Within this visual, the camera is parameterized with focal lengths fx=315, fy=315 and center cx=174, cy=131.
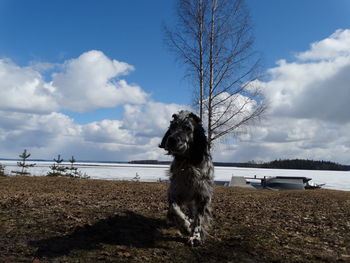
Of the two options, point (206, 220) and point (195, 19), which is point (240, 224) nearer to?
point (206, 220)

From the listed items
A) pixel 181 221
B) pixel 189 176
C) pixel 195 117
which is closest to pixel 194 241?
pixel 181 221

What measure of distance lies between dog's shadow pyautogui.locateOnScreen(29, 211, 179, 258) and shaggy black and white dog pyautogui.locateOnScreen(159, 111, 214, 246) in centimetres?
59

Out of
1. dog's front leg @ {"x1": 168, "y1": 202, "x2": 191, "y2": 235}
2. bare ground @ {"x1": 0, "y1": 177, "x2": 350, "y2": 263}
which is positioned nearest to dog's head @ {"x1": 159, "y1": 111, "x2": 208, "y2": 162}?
dog's front leg @ {"x1": 168, "y1": 202, "x2": 191, "y2": 235}

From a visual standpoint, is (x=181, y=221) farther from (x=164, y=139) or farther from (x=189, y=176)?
(x=164, y=139)

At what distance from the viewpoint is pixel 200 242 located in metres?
5.71

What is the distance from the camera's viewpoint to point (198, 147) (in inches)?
256

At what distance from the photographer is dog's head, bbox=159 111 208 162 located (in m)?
6.15

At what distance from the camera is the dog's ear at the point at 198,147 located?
6457 mm

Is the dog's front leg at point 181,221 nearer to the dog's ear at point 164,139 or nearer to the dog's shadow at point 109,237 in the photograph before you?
the dog's shadow at point 109,237

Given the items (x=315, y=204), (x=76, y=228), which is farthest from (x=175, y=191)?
(x=315, y=204)

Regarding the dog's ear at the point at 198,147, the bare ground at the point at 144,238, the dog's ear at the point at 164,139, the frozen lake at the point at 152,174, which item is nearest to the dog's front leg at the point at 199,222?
the bare ground at the point at 144,238

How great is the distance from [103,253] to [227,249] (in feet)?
7.09

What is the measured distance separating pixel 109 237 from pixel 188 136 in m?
2.42

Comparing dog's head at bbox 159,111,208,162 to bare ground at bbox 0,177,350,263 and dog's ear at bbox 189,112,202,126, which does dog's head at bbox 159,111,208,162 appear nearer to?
dog's ear at bbox 189,112,202,126
